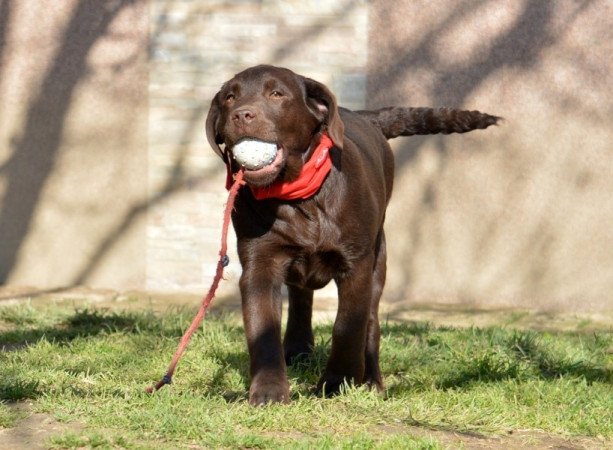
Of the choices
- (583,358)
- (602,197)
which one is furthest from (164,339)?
(602,197)

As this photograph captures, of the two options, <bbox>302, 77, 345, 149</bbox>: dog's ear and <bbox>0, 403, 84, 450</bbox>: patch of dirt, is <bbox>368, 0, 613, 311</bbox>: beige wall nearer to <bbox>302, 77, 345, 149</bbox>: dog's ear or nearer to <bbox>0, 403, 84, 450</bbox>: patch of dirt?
<bbox>302, 77, 345, 149</bbox>: dog's ear

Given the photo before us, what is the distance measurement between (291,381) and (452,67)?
14.1 feet

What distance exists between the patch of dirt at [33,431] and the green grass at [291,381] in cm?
4

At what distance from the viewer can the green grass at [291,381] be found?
4395mm

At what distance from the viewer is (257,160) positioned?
192 inches

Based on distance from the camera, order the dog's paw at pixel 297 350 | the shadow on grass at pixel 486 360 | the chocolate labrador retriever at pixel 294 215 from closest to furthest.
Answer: the chocolate labrador retriever at pixel 294 215
the shadow on grass at pixel 486 360
the dog's paw at pixel 297 350

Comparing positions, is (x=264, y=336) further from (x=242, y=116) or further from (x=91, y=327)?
(x=91, y=327)

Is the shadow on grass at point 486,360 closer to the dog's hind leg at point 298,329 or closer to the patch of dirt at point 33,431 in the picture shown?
the dog's hind leg at point 298,329

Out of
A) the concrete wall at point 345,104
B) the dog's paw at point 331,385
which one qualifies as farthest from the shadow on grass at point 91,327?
the concrete wall at point 345,104

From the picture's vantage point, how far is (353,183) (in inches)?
210

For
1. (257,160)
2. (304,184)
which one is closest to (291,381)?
(304,184)

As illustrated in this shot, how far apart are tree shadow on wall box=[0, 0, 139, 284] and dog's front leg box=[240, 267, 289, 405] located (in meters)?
5.00

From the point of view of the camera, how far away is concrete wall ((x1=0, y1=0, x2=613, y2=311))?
9148 millimetres

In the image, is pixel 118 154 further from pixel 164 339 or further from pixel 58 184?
pixel 164 339
